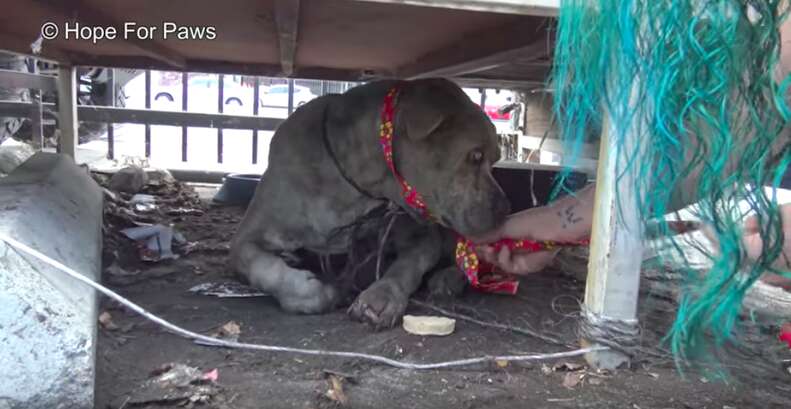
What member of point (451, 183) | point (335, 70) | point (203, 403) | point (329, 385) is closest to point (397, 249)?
point (451, 183)

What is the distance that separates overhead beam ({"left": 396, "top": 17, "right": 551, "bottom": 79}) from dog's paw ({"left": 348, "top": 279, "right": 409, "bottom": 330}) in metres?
1.06

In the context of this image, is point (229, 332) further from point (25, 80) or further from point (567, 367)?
point (25, 80)

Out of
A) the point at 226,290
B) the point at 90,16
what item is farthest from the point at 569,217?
the point at 90,16

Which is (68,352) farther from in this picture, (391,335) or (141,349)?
(391,335)

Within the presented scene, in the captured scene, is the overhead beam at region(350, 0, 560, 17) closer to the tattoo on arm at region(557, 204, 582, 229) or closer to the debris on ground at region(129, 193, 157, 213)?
the tattoo on arm at region(557, 204, 582, 229)

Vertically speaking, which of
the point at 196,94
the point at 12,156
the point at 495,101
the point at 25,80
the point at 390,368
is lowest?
the point at 390,368

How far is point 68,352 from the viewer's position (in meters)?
1.55

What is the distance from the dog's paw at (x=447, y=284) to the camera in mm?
2840

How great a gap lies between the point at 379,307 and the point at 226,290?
0.72 m

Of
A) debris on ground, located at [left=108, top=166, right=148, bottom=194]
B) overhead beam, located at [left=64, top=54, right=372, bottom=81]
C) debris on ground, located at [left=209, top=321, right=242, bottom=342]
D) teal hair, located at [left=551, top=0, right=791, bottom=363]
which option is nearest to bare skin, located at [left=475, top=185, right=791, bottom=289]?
teal hair, located at [left=551, top=0, right=791, bottom=363]

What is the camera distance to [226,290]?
2750mm

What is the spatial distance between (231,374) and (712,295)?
1.22m

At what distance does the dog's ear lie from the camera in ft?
8.04

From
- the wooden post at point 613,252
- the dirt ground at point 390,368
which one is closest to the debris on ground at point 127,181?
the dirt ground at point 390,368
